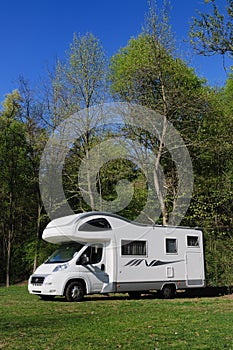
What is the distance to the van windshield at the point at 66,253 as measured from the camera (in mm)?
13216

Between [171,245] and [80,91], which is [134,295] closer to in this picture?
[171,245]

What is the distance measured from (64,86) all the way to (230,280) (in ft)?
44.9

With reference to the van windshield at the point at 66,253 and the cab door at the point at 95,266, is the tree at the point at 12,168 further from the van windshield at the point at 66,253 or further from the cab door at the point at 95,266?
the cab door at the point at 95,266

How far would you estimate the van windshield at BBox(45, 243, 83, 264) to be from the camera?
13.2 m

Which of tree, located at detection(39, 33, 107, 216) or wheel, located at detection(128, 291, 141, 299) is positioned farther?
tree, located at detection(39, 33, 107, 216)

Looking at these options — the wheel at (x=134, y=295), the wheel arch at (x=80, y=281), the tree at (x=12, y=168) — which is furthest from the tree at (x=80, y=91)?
the wheel arch at (x=80, y=281)

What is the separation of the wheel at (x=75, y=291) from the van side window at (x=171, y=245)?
3.60m

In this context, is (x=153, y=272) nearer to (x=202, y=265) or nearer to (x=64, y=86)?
(x=202, y=265)

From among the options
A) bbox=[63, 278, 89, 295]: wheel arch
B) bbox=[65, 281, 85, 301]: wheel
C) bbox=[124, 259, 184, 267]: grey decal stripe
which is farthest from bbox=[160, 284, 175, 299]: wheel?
bbox=[65, 281, 85, 301]: wheel

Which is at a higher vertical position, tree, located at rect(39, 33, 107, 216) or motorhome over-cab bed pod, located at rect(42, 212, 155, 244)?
tree, located at rect(39, 33, 107, 216)

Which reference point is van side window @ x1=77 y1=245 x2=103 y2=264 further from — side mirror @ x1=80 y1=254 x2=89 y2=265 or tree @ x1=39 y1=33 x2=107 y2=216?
tree @ x1=39 y1=33 x2=107 y2=216

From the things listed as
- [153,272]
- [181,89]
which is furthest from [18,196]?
[153,272]

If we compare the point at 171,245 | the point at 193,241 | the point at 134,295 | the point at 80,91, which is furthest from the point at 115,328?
the point at 80,91

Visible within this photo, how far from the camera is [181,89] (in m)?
20.3
